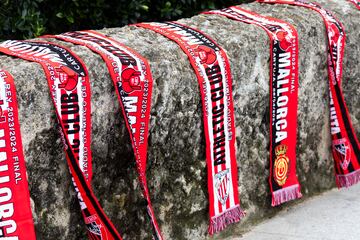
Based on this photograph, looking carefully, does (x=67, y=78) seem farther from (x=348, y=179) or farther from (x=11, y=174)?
(x=348, y=179)

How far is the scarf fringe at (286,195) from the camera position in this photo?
4.38 meters

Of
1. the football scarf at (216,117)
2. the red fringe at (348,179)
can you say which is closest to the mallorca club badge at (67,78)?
the football scarf at (216,117)

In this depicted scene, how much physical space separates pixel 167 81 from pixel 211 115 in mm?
358

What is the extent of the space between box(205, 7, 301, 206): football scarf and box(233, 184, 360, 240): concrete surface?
12 cm

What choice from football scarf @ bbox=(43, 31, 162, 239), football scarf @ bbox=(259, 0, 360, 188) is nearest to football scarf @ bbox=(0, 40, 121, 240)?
football scarf @ bbox=(43, 31, 162, 239)

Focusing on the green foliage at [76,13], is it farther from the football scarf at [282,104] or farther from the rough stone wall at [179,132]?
the football scarf at [282,104]

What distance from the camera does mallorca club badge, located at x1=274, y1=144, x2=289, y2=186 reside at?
437 centimetres

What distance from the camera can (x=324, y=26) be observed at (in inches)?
183

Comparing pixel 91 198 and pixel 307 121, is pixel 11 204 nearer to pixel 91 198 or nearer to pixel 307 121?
pixel 91 198

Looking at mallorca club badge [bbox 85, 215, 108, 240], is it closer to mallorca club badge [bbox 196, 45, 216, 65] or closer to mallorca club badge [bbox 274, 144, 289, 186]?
mallorca club badge [bbox 196, 45, 216, 65]

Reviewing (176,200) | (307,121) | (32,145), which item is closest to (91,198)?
(32,145)

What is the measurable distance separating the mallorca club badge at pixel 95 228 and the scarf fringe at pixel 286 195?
1288 millimetres

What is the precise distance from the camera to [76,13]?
190 inches

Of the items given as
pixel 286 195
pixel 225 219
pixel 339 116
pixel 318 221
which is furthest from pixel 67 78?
pixel 339 116
